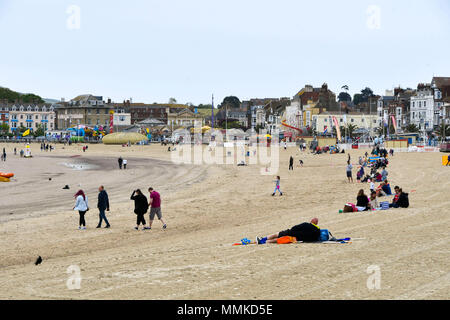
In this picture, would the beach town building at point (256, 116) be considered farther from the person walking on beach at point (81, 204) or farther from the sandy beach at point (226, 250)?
the person walking on beach at point (81, 204)

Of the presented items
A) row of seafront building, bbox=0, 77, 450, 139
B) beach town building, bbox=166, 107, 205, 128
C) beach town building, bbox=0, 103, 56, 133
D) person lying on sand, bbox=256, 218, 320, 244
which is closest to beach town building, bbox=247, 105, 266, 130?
row of seafront building, bbox=0, 77, 450, 139

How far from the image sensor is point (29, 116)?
142 metres

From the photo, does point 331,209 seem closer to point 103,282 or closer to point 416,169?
point 103,282

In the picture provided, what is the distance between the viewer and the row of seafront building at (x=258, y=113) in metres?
102

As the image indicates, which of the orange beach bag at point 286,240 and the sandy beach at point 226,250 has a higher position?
the orange beach bag at point 286,240

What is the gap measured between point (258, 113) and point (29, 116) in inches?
2464

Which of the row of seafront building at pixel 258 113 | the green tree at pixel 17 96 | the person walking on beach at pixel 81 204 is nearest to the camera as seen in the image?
the person walking on beach at pixel 81 204

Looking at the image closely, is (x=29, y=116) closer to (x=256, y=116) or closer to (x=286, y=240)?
(x=256, y=116)

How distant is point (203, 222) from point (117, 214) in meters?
3.89

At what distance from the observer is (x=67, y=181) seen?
113ft

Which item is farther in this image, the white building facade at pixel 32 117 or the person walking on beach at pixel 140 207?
the white building facade at pixel 32 117

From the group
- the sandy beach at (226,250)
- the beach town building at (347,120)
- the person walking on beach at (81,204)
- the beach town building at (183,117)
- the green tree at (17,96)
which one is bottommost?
the sandy beach at (226,250)

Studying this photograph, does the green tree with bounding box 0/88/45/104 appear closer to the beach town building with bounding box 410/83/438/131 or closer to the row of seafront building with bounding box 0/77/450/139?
the row of seafront building with bounding box 0/77/450/139

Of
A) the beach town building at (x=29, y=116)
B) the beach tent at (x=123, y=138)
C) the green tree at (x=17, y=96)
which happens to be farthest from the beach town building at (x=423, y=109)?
the green tree at (x=17, y=96)
